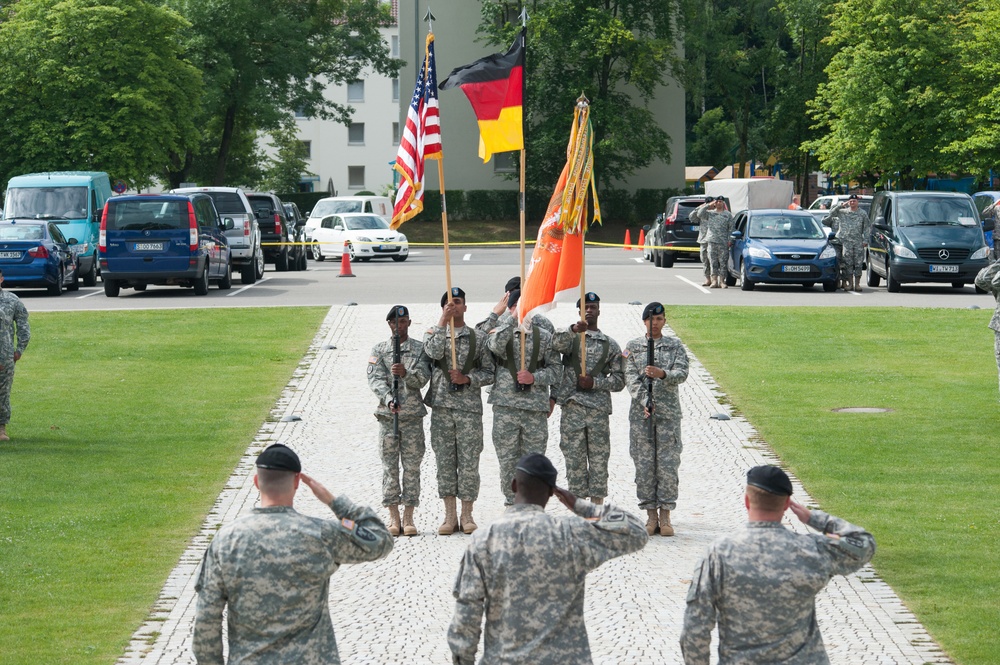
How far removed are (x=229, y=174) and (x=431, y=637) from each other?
61.8 meters

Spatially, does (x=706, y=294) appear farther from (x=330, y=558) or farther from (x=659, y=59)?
(x=659, y=59)

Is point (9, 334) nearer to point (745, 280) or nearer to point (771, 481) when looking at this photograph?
point (771, 481)

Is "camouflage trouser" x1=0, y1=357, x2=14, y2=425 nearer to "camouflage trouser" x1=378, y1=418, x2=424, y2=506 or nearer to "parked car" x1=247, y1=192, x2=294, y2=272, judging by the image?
"camouflage trouser" x1=378, y1=418, x2=424, y2=506

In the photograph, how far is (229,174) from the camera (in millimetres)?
68500

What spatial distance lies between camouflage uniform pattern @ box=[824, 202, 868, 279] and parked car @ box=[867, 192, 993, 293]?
61cm

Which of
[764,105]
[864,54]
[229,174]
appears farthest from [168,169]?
[764,105]

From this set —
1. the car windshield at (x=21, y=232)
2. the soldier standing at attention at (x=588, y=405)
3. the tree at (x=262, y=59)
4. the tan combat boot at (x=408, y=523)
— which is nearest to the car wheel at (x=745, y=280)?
the car windshield at (x=21, y=232)

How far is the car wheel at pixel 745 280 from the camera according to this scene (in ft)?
97.7

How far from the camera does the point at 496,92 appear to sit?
40.7ft

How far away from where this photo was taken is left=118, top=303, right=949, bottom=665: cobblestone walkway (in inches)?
327

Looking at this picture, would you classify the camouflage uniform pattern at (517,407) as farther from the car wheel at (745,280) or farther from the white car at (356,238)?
the white car at (356,238)

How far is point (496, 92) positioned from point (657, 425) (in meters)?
3.15

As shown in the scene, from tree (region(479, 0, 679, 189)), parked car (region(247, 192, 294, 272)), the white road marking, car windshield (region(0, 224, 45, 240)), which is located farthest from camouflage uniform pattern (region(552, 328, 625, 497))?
tree (region(479, 0, 679, 189))

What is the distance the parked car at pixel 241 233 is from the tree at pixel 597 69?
28.0 m
